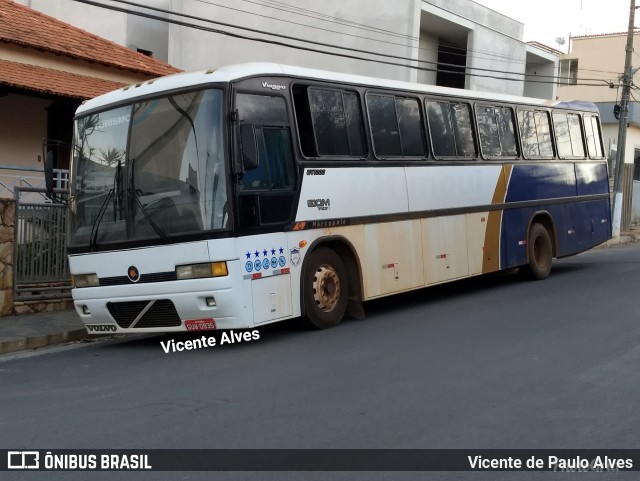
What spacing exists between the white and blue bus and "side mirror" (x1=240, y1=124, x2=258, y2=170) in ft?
0.05

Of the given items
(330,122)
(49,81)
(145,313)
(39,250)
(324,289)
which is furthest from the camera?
(49,81)

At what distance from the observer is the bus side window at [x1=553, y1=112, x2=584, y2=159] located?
15734 mm

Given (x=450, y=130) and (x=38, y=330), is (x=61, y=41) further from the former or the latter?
(x=450, y=130)

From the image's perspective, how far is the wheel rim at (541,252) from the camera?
15.1 metres

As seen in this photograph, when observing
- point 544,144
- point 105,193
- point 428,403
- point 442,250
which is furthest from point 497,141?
point 428,403

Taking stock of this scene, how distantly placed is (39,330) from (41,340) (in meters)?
0.45

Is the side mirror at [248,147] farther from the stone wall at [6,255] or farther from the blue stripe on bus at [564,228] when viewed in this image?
the blue stripe on bus at [564,228]

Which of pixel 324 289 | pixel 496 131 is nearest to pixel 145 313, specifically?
pixel 324 289

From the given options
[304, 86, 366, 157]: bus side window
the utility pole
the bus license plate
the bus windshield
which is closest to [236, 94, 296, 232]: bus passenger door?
the bus windshield

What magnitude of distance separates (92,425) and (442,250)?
24.2 ft

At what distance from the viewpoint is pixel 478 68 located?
92.0ft

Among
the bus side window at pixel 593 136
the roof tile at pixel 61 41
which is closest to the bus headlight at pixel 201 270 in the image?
the roof tile at pixel 61 41

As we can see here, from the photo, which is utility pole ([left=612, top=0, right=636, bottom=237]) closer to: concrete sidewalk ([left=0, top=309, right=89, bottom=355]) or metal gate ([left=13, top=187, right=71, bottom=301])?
metal gate ([left=13, top=187, right=71, bottom=301])

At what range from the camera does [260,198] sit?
29.8ft
